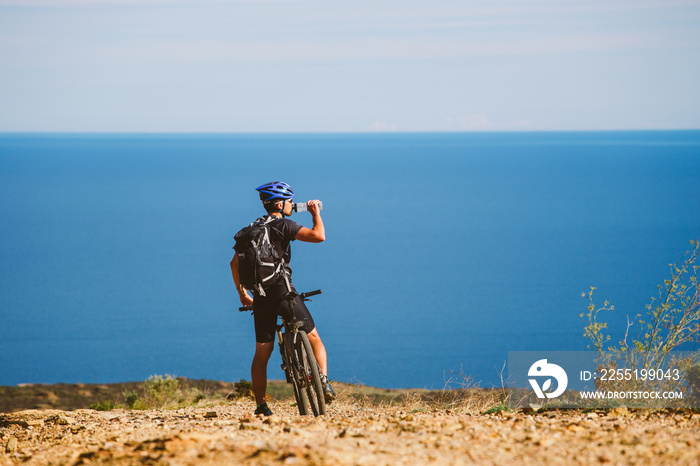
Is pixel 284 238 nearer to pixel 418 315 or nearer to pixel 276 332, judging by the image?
pixel 276 332

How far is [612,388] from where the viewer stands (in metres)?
7.16

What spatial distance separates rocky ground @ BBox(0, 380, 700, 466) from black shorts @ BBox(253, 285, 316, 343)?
2.56 feet

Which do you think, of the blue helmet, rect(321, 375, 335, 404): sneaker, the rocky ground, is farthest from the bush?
the blue helmet

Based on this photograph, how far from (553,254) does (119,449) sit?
521ft

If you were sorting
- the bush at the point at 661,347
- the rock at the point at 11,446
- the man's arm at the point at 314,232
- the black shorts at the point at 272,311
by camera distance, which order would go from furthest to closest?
the bush at the point at 661,347 → the black shorts at the point at 272,311 → the man's arm at the point at 314,232 → the rock at the point at 11,446

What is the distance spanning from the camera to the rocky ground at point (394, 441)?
4387 millimetres

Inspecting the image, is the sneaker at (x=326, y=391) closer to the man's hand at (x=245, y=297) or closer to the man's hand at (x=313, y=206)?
the man's hand at (x=245, y=297)

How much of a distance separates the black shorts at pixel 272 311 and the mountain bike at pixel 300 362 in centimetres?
5

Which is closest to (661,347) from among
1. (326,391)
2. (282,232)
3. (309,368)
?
(326,391)

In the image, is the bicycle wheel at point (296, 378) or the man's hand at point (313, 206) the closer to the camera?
the man's hand at point (313, 206)

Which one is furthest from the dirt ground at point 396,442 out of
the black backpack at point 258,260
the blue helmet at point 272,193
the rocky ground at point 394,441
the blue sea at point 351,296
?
the blue sea at point 351,296

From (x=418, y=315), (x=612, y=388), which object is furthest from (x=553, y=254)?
(x=612, y=388)

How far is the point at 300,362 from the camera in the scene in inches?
255

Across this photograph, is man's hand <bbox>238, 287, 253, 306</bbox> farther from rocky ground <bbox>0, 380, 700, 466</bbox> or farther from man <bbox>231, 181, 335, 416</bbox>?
rocky ground <bbox>0, 380, 700, 466</bbox>
